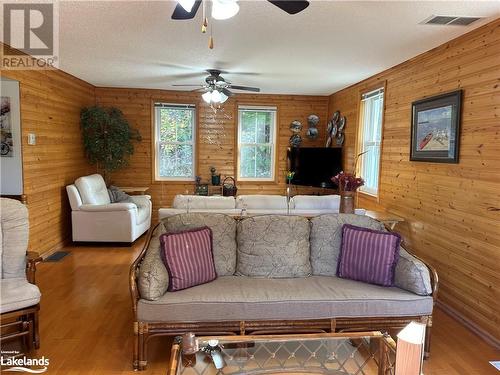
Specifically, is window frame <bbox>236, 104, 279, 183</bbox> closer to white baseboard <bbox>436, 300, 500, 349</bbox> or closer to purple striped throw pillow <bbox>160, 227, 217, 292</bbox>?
white baseboard <bbox>436, 300, 500, 349</bbox>

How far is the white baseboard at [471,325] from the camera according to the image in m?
2.85

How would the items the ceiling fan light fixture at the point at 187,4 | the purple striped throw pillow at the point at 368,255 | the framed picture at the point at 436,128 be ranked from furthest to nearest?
the framed picture at the point at 436,128 → the purple striped throw pillow at the point at 368,255 → the ceiling fan light fixture at the point at 187,4

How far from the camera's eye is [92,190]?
551 cm

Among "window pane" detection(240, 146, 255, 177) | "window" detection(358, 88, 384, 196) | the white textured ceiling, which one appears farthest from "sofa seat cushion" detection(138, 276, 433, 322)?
"window pane" detection(240, 146, 255, 177)

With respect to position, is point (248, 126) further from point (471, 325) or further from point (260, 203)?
point (471, 325)

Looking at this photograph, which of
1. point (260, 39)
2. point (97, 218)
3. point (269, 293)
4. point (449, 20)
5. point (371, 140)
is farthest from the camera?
point (371, 140)

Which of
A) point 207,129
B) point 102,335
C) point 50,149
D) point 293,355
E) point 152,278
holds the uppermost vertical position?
point 207,129

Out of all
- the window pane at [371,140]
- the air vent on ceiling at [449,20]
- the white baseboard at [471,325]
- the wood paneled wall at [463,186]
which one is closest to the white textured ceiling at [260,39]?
the air vent on ceiling at [449,20]

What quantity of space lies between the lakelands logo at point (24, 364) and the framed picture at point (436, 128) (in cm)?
370

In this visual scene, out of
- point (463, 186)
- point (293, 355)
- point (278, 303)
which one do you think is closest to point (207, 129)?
point (463, 186)

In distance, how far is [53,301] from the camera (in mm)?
3451

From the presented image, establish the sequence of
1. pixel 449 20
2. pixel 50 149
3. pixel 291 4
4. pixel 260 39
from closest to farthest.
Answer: pixel 291 4 < pixel 449 20 < pixel 260 39 < pixel 50 149

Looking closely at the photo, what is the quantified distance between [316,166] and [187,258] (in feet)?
13.7

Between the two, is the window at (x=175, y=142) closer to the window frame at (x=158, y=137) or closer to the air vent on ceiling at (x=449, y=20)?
the window frame at (x=158, y=137)
